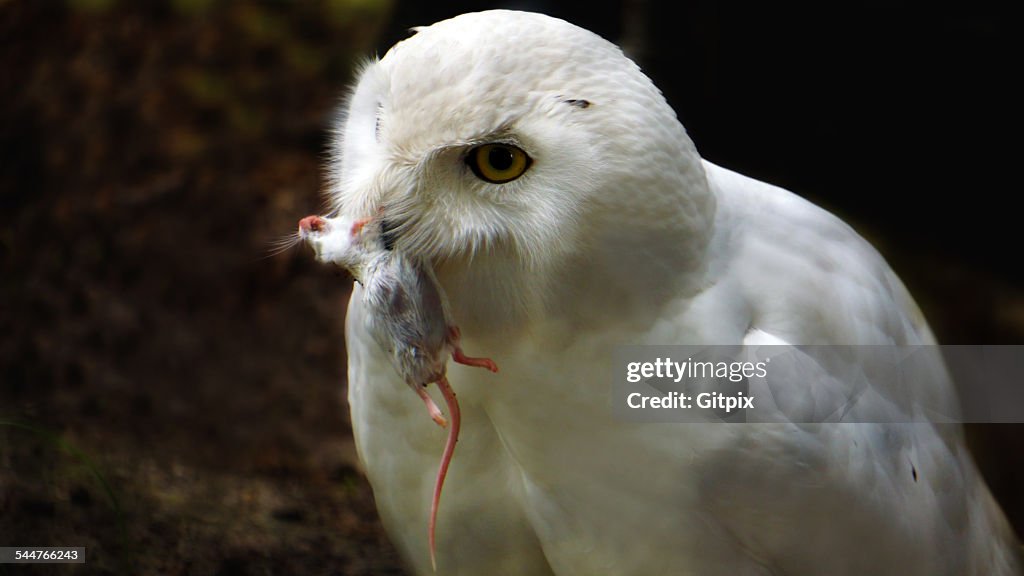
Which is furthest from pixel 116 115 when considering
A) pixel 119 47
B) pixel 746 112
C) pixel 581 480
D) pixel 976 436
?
pixel 976 436

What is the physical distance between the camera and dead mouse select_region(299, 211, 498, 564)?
1.35 meters

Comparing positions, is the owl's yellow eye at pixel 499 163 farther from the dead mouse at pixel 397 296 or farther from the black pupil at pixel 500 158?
the dead mouse at pixel 397 296

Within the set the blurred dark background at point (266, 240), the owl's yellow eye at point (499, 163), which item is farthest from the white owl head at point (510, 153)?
the blurred dark background at point (266, 240)

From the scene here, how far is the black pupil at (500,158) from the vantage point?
4.32 feet

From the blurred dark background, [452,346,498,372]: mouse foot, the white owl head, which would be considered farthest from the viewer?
the blurred dark background

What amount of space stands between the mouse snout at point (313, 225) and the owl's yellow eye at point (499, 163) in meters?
0.22

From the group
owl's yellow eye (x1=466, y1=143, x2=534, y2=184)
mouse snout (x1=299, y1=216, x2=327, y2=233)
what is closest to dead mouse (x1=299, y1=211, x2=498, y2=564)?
mouse snout (x1=299, y1=216, x2=327, y2=233)

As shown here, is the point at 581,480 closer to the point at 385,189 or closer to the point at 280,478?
the point at 385,189

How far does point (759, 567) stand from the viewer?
67.4 inches

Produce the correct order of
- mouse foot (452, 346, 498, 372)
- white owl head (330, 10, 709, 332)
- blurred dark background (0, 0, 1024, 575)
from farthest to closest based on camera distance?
blurred dark background (0, 0, 1024, 575) → mouse foot (452, 346, 498, 372) → white owl head (330, 10, 709, 332)

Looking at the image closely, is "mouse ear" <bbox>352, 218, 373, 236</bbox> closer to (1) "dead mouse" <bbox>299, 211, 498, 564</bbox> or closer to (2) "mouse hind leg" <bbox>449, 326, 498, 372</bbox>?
(1) "dead mouse" <bbox>299, 211, 498, 564</bbox>

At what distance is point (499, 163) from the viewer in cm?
132

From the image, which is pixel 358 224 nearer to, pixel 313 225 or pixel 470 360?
pixel 313 225

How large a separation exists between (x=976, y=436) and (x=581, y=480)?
6.94ft
